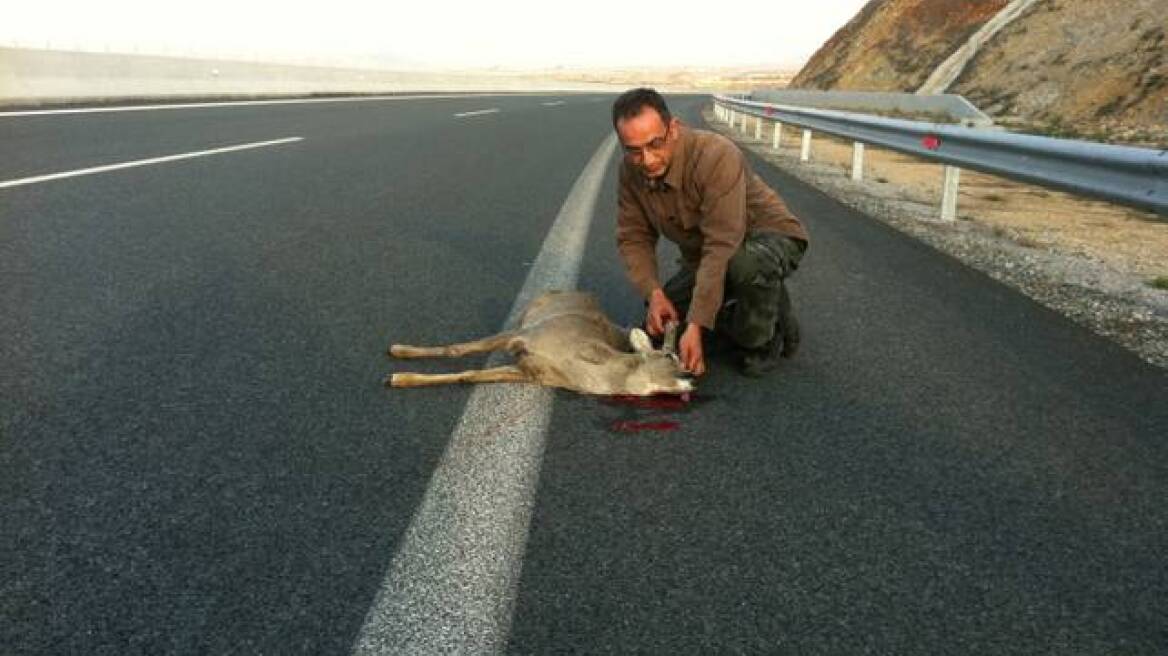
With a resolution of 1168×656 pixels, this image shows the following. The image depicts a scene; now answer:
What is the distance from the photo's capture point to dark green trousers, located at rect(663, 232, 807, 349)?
391 centimetres

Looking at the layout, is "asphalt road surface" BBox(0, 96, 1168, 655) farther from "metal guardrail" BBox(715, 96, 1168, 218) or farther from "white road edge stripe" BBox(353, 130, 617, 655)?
"metal guardrail" BBox(715, 96, 1168, 218)

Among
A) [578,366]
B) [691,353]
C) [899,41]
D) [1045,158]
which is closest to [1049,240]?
[1045,158]

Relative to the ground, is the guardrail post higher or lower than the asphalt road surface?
higher

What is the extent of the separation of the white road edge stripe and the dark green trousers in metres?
0.95

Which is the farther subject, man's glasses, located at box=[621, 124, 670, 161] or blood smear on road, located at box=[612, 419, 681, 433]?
man's glasses, located at box=[621, 124, 670, 161]

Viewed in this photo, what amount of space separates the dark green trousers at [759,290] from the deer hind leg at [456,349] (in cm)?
101

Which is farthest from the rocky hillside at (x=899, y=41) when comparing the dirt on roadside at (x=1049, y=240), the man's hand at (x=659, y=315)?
the man's hand at (x=659, y=315)

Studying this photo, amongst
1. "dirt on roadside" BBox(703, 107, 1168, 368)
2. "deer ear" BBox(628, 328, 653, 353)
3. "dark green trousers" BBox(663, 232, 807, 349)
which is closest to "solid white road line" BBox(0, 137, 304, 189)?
"deer ear" BBox(628, 328, 653, 353)

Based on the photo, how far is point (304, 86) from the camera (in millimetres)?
25688

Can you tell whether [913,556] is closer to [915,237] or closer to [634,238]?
[634,238]

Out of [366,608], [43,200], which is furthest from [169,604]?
[43,200]

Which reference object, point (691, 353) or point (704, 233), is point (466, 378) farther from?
point (704, 233)

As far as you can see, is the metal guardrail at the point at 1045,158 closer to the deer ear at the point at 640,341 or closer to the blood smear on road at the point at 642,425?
the deer ear at the point at 640,341

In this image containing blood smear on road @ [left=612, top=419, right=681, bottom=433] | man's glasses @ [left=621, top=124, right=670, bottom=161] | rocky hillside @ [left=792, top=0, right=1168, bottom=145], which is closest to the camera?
blood smear on road @ [left=612, top=419, right=681, bottom=433]
